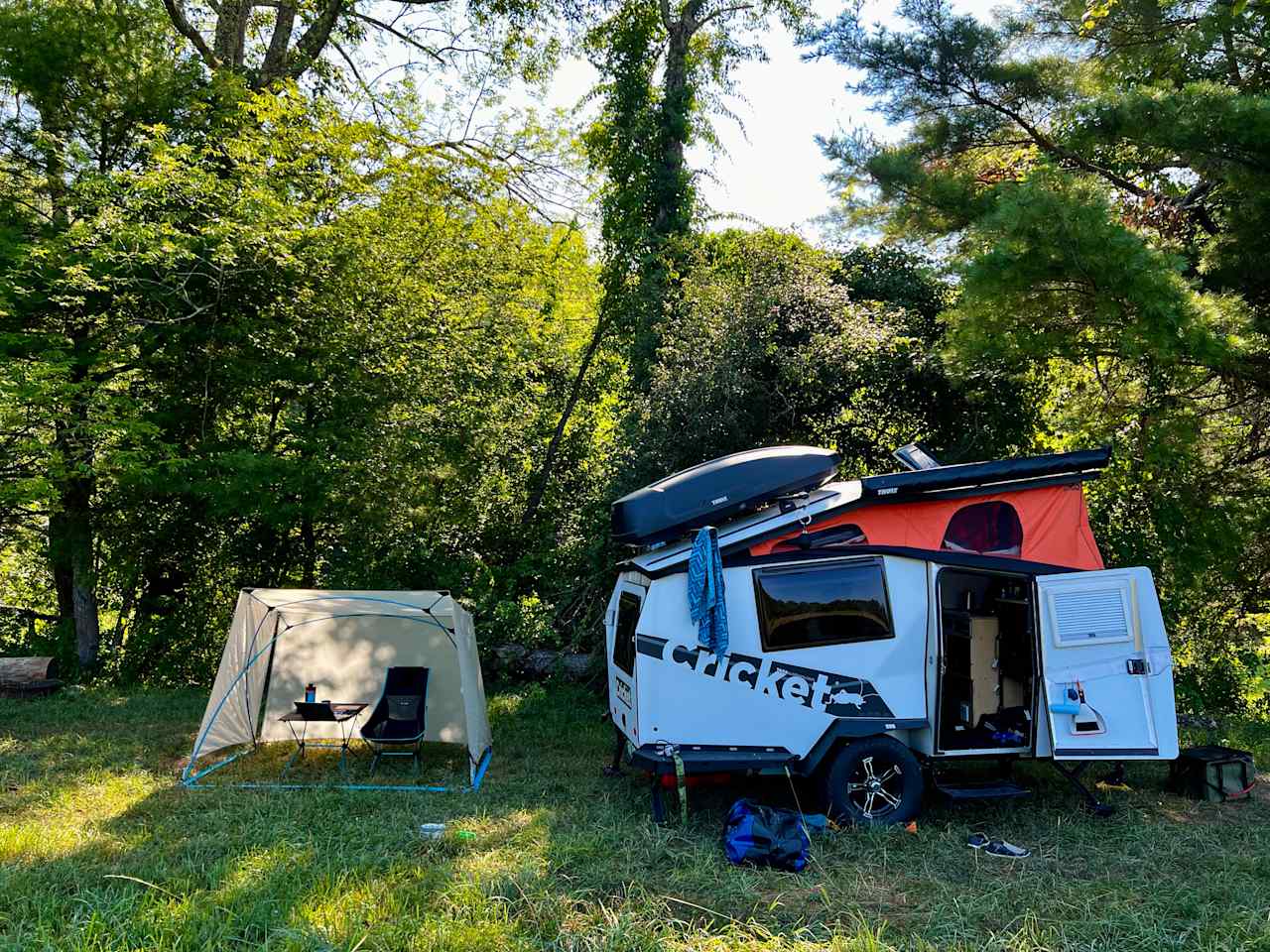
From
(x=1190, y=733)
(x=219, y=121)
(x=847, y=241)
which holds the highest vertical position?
(x=219, y=121)

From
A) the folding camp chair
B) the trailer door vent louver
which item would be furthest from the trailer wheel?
the folding camp chair

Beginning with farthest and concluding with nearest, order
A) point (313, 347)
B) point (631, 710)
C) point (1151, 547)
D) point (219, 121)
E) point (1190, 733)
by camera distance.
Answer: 1. point (219, 121)
2. point (313, 347)
3. point (1151, 547)
4. point (1190, 733)
5. point (631, 710)

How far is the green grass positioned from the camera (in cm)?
437

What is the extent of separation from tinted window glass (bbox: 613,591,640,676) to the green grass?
1.06m

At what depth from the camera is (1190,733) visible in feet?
30.6

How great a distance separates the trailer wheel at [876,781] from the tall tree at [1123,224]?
12.2 ft

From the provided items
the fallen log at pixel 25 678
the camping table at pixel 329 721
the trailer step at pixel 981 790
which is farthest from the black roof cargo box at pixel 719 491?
the fallen log at pixel 25 678

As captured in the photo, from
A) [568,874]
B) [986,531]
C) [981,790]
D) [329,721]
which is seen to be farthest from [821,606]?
[329,721]

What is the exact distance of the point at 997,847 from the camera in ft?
19.3

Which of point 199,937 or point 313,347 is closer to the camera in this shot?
point 199,937

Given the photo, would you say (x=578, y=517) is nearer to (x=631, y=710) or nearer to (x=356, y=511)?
(x=356, y=511)

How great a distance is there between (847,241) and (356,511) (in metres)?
7.41

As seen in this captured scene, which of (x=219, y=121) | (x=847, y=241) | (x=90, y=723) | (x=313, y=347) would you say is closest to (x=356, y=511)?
(x=313, y=347)

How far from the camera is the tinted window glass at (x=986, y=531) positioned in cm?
670
